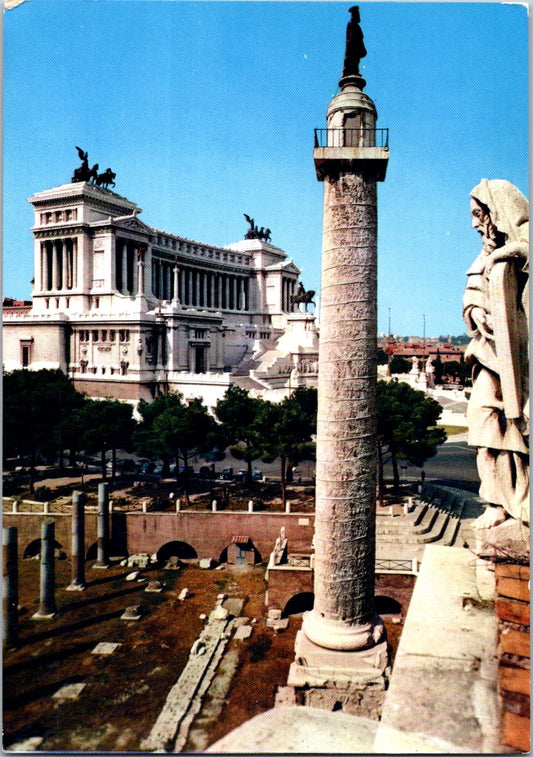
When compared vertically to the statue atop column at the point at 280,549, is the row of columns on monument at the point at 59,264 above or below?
above

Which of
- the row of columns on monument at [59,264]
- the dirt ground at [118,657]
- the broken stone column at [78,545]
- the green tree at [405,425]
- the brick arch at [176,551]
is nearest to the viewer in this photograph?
the dirt ground at [118,657]

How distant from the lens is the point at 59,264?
53375 mm

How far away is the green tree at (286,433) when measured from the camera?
1109 inches

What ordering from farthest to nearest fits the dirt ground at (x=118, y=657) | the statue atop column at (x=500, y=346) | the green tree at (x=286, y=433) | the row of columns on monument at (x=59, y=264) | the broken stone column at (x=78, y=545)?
the row of columns on monument at (x=59, y=264) → the green tree at (x=286, y=433) → the broken stone column at (x=78, y=545) → the dirt ground at (x=118, y=657) → the statue atop column at (x=500, y=346)

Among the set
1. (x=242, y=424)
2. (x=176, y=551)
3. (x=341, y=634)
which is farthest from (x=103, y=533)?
(x=341, y=634)

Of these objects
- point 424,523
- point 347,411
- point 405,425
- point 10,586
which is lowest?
point 10,586

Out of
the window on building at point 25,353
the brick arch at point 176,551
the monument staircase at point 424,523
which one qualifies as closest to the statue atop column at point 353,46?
the monument staircase at point 424,523

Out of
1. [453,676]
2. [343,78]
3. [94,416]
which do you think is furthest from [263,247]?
[453,676]

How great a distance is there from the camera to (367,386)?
1145 centimetres

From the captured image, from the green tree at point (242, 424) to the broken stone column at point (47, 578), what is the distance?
983cm

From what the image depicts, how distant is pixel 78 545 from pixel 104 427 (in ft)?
24.5

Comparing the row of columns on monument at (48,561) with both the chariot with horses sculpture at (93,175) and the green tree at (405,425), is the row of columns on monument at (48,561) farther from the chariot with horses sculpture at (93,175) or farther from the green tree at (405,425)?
the chariot with horses sculpture at (93,175)

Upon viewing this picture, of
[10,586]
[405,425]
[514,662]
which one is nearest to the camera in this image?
[514,662]

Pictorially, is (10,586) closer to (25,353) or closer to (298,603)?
(298,603)
